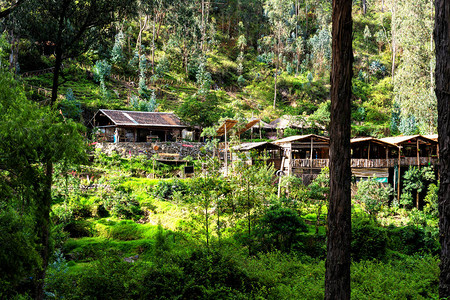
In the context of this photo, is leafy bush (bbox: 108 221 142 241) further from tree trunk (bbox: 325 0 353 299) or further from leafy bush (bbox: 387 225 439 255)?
leafy bush (bbox: 387 225 439 255)

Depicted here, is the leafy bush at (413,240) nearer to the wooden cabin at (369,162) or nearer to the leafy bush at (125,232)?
the wooden cabin at (369,162)

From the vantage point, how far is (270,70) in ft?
188

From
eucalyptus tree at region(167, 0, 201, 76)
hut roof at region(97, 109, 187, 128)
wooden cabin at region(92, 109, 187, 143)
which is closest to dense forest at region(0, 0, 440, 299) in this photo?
hut roof at region(97, 109, 187, 128)

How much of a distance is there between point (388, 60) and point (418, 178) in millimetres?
46856

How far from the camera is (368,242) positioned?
36.1ft

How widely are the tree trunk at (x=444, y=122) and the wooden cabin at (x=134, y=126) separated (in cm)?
2422

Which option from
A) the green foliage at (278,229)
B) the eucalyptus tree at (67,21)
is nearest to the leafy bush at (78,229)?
the eucalyptus tree at (67,21)

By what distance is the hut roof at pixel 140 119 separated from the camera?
Result: 1027 inches

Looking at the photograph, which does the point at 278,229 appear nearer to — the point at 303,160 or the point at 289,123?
the point at 303,160

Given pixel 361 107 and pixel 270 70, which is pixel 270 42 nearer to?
pixel 270 70

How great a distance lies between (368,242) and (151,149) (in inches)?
736

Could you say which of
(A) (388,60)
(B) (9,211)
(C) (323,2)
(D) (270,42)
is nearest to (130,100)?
(B) (9,211)

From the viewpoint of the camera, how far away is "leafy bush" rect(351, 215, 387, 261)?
432 inches

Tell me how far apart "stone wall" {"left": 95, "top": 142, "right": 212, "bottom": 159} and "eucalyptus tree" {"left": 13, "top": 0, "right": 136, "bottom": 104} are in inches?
525
